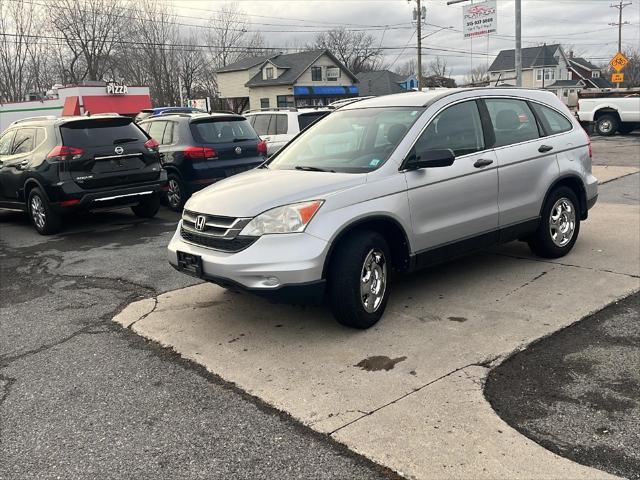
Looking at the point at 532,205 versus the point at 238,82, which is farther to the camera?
the point at 238,82

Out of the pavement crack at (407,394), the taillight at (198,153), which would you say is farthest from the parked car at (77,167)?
the pavement crack at (407,394)

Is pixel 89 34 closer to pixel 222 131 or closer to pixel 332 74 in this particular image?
pixel 332 74

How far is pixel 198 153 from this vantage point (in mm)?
9555

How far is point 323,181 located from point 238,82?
5740 cm

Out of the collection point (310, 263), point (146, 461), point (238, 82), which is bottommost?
point (146, 461)

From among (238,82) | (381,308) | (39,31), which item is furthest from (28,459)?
(238,82)

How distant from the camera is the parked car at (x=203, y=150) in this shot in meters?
9.61

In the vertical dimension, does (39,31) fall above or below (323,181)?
above

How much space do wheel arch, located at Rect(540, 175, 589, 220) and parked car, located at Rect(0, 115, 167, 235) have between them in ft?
18.9

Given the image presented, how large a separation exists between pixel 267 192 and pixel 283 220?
346 millimetres

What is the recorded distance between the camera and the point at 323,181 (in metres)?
4.48

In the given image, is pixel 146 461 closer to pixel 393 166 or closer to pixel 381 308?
pixel 381 308

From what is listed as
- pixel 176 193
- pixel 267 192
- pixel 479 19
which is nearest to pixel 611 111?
pixel 479 19

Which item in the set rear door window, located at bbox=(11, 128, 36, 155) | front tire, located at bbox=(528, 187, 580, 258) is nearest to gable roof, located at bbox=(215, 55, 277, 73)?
rear door window, located at bbox=(11, 128, 36, 155)
